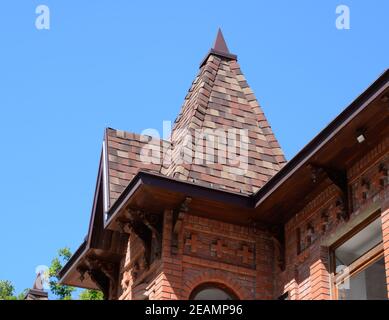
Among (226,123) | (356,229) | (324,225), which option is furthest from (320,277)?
(226,123)

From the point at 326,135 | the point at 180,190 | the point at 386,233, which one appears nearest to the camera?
the point at 386,233

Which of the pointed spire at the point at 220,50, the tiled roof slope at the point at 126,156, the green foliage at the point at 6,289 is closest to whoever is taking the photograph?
the tiled roof slope at the point at 126,156

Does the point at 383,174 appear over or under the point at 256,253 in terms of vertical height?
over

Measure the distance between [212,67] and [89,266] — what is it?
436 cm

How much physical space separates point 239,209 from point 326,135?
88.8 inches

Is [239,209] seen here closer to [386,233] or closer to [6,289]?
[386,233]

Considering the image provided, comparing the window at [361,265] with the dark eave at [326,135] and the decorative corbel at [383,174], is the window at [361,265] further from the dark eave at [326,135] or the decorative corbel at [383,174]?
the dark eave at [326,135]

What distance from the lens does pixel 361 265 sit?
11.9m

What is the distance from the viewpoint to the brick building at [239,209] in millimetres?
11773

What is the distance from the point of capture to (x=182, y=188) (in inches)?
505

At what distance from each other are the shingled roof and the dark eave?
42.7 inches

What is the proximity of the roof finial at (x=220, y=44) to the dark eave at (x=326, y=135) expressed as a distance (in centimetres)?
507

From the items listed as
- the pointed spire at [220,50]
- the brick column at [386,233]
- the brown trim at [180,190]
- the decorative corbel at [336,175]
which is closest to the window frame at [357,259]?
the brick column at [386,233]

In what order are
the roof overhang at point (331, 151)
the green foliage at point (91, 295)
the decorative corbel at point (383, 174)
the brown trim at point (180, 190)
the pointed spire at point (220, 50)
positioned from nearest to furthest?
the roof overhang at point (331, 151), the decorative corbel at point (383, 174), the brown trim at point (180, 190), the pointed spire at point (220, 50), the green foliage at point (91, 295)
